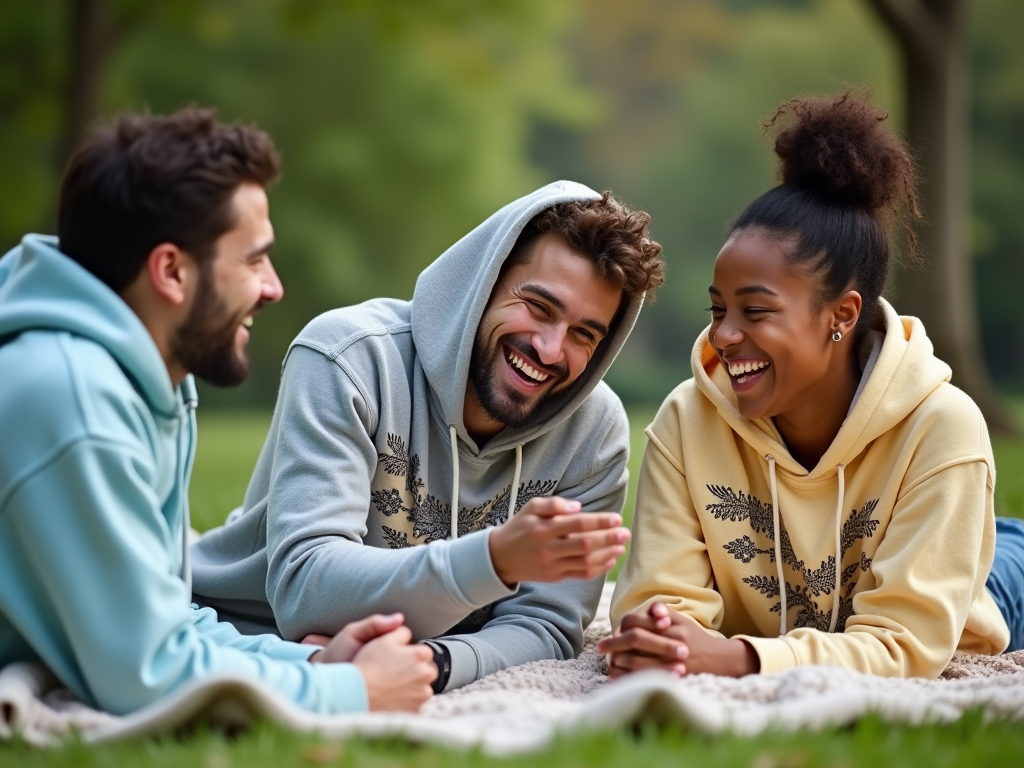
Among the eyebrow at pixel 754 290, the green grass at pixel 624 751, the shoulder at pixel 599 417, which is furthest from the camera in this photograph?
the shoulder at pixel 599 417

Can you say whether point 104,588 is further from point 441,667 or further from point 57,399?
point 441,667

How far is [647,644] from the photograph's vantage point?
3.15m

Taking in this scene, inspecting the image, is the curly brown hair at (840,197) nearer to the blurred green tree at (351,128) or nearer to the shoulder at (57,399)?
the shoulder at (57,399)

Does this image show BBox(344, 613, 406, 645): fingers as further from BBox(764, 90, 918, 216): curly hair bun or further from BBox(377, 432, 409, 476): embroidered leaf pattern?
BBox(764, 90, 918, 216): curly hair bun

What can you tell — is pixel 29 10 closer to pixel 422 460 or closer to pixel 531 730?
pixel 422 460

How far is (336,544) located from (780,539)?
4.47 ft

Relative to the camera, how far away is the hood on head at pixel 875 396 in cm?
353

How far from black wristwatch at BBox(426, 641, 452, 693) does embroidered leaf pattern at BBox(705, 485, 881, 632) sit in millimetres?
963

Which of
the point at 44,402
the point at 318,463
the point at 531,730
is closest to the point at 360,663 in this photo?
the point at 531,730

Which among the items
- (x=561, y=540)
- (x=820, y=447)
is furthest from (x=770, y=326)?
(x=561, y=540)

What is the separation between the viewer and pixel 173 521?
297 centimetres

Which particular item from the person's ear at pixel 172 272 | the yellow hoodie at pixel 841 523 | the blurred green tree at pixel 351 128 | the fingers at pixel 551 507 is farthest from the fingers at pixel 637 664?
the blurred green tree at pixel 351 128

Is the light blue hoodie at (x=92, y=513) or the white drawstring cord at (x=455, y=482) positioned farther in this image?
the white drawstring cord at (x=455, y=482)

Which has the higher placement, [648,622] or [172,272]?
[172,272]
